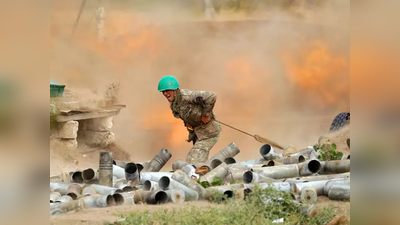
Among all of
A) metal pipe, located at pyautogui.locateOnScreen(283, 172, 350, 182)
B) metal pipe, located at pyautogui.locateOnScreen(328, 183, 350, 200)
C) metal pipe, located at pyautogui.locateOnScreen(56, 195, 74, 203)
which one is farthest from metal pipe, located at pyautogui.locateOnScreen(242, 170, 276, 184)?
metal pipe, located at pyautogui.locateOnScreen(56, 195, 74, 203)

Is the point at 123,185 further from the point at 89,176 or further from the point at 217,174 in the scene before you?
the point at 217,174

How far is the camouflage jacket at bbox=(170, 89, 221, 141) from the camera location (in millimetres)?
8070

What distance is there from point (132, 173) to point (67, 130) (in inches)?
143

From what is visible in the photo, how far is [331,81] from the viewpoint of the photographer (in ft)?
41.2

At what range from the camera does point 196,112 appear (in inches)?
325

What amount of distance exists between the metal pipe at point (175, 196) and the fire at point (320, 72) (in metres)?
7.76

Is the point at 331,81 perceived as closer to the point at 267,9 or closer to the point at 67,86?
A: the point at 267,9

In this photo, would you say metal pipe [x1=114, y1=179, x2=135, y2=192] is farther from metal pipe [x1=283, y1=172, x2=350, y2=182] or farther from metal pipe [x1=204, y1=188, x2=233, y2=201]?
metal pipe [x1=283, y1=172, x2=350, y2=182]

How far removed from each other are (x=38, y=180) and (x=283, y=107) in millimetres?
10528

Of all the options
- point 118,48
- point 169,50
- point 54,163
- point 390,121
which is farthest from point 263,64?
point 390,121

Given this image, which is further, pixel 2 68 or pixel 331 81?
pixel 331 81

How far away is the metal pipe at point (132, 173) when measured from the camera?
6862 millimetres

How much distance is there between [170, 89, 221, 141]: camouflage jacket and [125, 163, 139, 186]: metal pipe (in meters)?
1.68

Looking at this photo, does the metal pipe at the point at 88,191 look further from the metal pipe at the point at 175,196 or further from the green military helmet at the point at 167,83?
the green military helmet at the point at 167,83
